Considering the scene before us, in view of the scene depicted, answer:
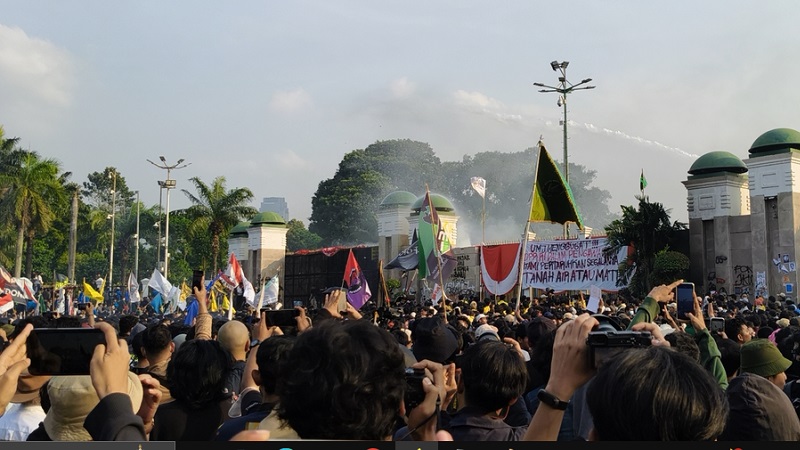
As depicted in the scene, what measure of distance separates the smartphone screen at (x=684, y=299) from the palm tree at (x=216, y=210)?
43.5 meters

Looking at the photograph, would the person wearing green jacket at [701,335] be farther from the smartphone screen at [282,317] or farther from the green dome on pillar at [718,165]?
the green dome on pillar at [718,165]

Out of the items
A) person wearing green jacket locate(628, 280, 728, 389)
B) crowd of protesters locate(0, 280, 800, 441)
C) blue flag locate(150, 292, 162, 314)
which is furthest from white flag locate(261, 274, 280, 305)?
person wearing green jacket locate(628, 280, 728, 389)

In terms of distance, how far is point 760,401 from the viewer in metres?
3.49

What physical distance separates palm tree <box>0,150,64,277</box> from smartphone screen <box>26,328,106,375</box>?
143 feet

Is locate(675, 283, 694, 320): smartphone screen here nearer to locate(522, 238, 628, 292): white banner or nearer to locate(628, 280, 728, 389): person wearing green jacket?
locate(628, 280, 728, 389): person wearing green jacket

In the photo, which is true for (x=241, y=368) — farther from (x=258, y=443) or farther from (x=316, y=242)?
(x=316, y=242)

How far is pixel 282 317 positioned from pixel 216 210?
43482 mm

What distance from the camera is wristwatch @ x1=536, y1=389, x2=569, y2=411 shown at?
2418 millimetres

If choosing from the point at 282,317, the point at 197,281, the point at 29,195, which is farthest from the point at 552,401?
the point at 29,195

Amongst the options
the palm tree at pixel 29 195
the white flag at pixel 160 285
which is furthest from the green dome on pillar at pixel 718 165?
the palm tree at pixel 29 195

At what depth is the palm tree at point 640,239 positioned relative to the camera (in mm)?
26703

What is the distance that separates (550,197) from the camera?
47.7ft

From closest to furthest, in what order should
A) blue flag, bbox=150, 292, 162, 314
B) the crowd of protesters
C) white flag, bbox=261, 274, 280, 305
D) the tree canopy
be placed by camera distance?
the crowd of protesters < white flag, bbox=261, 274, 280, 305 < blue flag, bbox=150, 292, 162, 314 < the tree canopy

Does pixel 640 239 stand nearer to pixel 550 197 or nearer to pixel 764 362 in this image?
pixel 550 197
